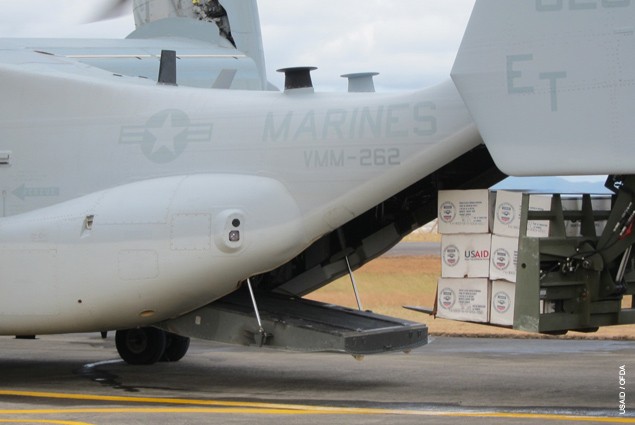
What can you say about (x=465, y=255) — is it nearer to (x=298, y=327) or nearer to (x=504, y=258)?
(x=504, y=258)

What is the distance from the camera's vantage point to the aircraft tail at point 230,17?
59.5 feet

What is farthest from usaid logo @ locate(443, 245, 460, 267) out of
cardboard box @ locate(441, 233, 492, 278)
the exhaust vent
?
the exhaust vent

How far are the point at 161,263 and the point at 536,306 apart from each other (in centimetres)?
390

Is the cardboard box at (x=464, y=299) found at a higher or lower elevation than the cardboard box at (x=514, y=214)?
lower

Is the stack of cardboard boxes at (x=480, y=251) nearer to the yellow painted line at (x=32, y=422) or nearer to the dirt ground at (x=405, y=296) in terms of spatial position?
the yellow painted line at (x=32, y=422)

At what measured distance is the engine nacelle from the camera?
12.8 metres

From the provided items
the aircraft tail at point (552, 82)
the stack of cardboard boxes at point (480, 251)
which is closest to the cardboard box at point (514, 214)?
the stack of cardboard boxes at point (480, 251)

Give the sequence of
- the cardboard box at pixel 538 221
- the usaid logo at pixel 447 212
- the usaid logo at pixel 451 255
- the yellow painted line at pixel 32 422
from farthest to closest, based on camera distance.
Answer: the usaid logo at pixel 447 212 → the usaid logo at pixel 451 255 → the cardboard box at pixel 538 221 → the yellow painted line at pixel 32 422

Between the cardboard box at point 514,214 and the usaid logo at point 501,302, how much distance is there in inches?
22.2

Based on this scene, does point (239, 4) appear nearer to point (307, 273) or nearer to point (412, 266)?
point (307, 273)

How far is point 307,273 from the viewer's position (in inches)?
561

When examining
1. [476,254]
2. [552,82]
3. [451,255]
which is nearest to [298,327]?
[451,255]

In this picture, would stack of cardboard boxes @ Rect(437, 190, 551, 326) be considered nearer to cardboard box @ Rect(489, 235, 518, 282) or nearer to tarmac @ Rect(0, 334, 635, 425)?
cardboard box @ Rect(489, 235, 518, 282)

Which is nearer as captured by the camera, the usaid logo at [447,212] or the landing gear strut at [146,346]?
the usaid logo at [447,212]
